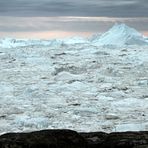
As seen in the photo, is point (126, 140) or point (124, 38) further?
point (124, 38)

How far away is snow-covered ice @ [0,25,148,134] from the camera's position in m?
10.6

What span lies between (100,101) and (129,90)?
2.66 metres

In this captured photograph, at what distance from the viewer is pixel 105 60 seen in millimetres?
24406

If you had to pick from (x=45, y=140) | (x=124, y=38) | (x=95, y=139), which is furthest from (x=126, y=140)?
(x=124, y=38)

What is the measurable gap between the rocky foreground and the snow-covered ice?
5093mm

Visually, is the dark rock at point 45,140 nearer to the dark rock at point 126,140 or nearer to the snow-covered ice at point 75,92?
the dark rock at point 126,140

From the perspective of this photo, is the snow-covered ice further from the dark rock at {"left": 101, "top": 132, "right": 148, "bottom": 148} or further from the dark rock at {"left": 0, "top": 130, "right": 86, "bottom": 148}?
the dark rock at {"left": 0, "top": 130, "right": 86, "bottom": 148}

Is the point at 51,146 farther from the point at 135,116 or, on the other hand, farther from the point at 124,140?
the point at 135,116

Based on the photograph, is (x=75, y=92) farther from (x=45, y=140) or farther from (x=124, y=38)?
(x=124, y=38)

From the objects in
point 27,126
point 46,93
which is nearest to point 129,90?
point 46,93

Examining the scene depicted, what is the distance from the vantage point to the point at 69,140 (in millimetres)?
4633

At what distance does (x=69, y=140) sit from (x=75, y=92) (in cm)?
1046

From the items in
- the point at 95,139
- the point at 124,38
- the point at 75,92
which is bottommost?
the point at 75,92

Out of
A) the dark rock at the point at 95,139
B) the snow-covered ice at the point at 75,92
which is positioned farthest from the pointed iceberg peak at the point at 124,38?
the dark rock at the point at 95,139
